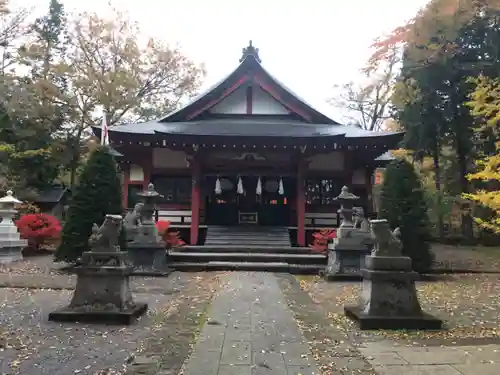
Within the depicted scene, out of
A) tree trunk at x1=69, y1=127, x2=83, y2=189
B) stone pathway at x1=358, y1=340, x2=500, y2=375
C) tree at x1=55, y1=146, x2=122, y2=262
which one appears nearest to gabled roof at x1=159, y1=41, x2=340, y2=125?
tree at x1=55, y1=146, x2=122, y2=262

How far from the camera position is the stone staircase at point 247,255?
1207 centimetres

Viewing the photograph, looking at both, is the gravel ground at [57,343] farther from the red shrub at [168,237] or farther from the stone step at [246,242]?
A: the stone step at [246,242]

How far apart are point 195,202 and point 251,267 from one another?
4.27 meters

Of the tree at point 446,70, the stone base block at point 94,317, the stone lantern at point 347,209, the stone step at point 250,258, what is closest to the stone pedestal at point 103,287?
the stone base block at point 94,317

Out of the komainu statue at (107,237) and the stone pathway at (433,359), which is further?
the komainu statue at (107,237)

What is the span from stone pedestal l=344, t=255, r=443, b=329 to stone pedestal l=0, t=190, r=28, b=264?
455 inches

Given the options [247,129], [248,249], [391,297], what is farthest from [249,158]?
[391,297]

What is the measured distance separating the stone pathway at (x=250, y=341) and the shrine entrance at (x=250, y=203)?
9645 millimetres

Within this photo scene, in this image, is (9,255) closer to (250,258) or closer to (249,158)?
(250,258)

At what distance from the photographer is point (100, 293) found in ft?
19.7

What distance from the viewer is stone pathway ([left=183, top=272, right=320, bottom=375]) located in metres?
4.00

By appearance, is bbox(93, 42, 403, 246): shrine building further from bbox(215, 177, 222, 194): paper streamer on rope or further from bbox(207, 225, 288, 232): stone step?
bbox(207, 225, 288, 232): stone step

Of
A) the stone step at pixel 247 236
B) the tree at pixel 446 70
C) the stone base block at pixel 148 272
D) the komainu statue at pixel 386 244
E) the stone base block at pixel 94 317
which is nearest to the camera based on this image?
the stone base block at pixel 94 317

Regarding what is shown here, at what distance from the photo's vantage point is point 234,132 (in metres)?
15.7
